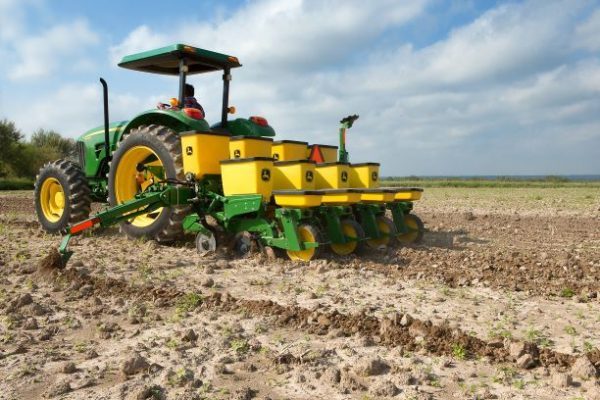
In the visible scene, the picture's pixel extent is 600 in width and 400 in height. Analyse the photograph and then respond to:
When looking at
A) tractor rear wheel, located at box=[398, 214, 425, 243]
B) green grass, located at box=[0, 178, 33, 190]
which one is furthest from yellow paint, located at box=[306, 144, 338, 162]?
green grass, located at box=[0, 178, 33, 190]

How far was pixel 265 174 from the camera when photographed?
18.0 feet

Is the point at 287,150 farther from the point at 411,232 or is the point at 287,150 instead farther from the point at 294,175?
the point at 411,232

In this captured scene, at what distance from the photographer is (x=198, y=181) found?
5.92 meters

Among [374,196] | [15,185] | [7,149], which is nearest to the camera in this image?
[374,196]

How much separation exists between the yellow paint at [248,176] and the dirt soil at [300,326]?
0.72 m

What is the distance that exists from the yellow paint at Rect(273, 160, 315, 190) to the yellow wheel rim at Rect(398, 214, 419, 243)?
1733 millimetres

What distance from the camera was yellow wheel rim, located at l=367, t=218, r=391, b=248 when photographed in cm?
632

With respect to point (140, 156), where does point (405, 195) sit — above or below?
below

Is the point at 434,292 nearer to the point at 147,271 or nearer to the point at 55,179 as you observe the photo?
the point at 147,271

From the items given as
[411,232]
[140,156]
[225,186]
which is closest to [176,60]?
[140,156]

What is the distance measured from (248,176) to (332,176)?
1.15 meters

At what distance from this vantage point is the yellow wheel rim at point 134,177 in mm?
6621

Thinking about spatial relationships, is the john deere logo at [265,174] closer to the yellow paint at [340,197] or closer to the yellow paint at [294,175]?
the yellow paint at [294,175]

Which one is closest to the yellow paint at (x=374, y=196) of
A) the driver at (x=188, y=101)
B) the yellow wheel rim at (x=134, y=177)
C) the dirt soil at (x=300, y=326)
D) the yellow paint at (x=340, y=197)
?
the yellow paint at (x=340, y=197)
